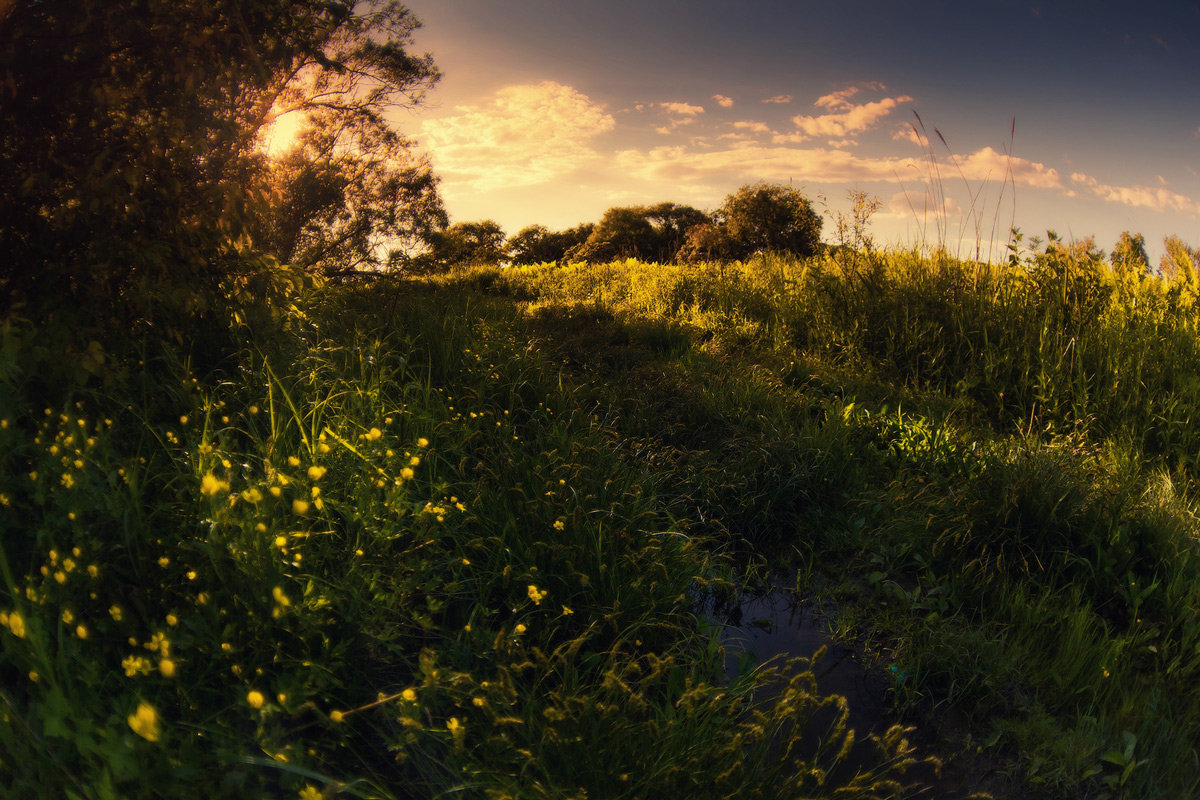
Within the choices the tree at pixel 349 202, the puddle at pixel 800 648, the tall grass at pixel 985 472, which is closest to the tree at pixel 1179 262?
the tall grass at pixel 985 472

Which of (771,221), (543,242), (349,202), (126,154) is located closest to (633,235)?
(543,242)

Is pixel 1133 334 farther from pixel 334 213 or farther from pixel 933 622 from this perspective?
pixel 334 213

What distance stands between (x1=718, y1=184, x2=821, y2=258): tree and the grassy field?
44.4ft

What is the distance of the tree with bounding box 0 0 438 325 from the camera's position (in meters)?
3.08

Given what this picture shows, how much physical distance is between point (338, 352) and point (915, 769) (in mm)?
3688

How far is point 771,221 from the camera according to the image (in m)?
18.0

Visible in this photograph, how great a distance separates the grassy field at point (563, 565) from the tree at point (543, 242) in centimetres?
3118

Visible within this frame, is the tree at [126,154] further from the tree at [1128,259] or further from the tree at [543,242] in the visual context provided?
the tree at [543,242]

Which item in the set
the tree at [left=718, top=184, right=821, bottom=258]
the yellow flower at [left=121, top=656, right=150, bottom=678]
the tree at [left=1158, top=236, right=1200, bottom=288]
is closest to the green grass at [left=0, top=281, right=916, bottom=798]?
the yellow flower at [left=121, top=656, right=150, bottom=678]

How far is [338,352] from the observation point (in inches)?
160

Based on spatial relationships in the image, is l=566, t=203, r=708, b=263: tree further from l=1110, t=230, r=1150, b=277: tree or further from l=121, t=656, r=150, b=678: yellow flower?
l=121, t=656, r=150, b=678: yellow flower

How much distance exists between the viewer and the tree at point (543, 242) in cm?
3528

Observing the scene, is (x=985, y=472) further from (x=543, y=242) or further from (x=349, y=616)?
(x=543, y=242)

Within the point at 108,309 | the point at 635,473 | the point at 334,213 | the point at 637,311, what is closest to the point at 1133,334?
the point at 635,473
